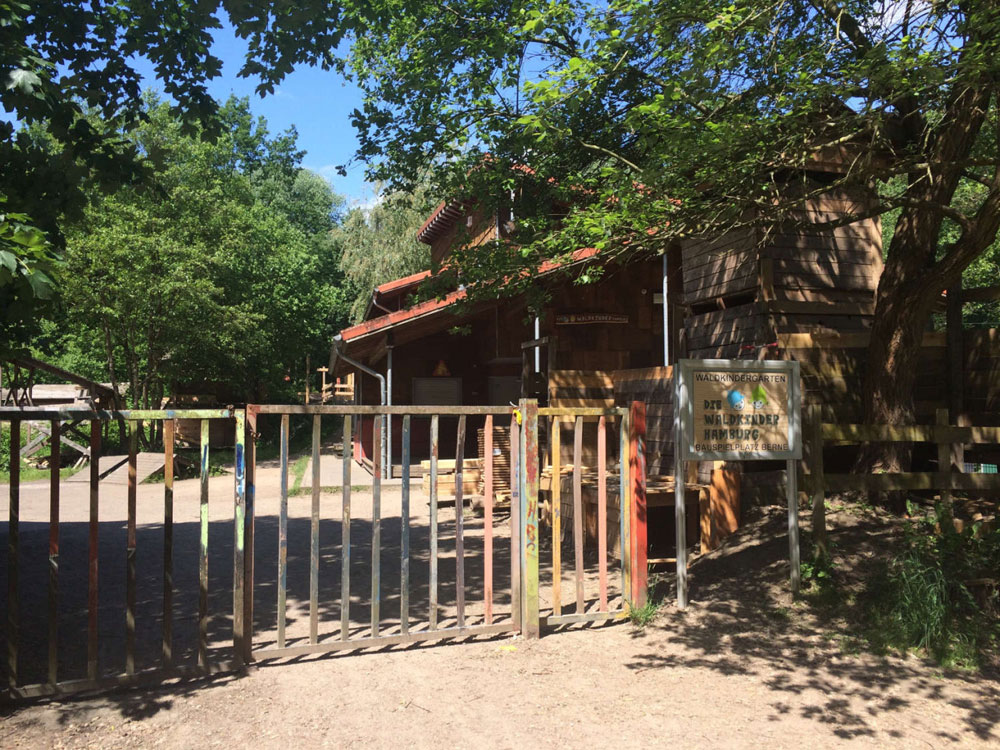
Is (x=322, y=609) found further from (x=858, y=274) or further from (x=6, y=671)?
(x=858, y=274)

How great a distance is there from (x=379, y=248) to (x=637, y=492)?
2409cm

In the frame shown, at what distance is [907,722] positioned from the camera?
13.7ft

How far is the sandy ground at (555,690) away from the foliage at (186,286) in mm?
7212

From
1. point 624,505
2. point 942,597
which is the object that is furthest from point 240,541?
point 942,597

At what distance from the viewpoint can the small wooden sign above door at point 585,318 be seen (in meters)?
14.8

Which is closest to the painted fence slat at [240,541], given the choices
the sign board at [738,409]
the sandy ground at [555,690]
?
the sandy ground at [555,690]

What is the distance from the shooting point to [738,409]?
621 centimetres

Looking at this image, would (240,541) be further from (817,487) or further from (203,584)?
(817,487)

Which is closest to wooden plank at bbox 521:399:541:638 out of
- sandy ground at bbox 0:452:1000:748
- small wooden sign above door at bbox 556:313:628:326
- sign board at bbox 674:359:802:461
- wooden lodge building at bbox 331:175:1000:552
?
sandy ground at bbox 0:452:1000:748

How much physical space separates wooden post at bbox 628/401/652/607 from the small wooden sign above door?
8.87 m

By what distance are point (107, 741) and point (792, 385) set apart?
5.51 m

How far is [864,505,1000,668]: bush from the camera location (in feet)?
17.0

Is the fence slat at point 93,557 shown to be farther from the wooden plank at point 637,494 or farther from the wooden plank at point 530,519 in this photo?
the wooden plank at point 637,494

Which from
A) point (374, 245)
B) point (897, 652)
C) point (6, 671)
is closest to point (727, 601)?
point (897, 652)
